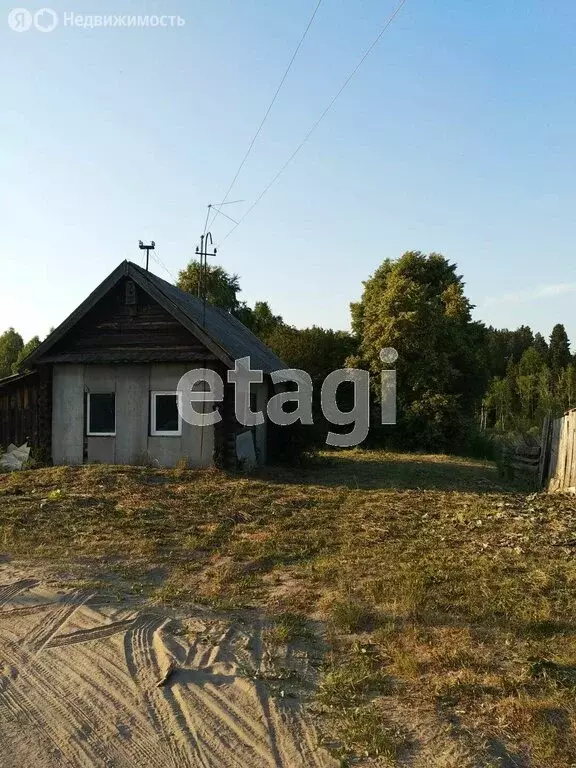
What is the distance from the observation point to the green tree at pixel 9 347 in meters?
45.4

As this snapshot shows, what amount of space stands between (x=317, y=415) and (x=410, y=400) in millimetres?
4365

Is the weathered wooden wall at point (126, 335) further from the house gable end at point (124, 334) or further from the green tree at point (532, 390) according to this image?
the green tree at point (532, 390)

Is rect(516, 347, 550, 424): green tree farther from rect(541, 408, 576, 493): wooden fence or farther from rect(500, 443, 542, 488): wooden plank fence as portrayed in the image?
rect(541, 408, 576, 493): wooden fence

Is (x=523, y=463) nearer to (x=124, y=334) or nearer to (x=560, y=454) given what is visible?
(x=560, y=454)

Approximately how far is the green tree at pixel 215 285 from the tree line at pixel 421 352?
6cm

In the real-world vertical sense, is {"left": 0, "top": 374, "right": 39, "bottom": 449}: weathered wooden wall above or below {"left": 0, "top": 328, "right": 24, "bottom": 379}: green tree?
below

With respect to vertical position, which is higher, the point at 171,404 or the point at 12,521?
the point at 171,404

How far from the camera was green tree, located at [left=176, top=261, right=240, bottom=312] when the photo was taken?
36500 mm

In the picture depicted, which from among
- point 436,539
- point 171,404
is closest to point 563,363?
point 171,404

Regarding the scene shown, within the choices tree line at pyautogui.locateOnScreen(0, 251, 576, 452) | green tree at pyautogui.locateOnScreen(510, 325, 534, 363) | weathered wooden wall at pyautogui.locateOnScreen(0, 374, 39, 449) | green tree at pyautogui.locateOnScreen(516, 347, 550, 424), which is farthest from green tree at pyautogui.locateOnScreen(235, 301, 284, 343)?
green tree at pyautogui.locateOnScreen(510, 325, 534, 363)

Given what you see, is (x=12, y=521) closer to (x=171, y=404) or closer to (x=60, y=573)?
(x=60, y=573)

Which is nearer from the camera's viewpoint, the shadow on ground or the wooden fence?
the wooden fence

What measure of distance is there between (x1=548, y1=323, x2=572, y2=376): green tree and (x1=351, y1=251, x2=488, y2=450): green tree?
1147cm

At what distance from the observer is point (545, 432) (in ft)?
47.2
